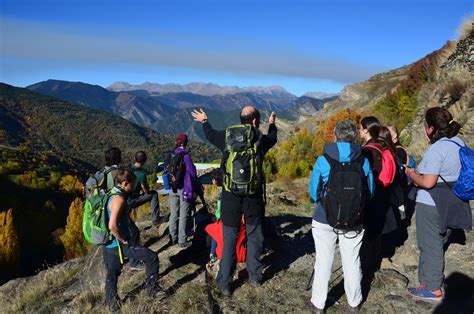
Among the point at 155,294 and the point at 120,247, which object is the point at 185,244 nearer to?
the point at 155,294

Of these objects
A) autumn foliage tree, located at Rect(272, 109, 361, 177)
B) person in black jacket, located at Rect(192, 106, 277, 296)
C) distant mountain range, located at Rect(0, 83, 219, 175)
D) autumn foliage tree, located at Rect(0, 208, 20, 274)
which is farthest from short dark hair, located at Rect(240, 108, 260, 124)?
distant mountain range, located at Rect(0, 83, 219, 175)

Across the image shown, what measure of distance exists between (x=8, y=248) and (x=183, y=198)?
40.6 m

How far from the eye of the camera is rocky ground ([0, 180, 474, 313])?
429cm

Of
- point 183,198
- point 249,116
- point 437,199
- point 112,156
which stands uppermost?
point 249,116

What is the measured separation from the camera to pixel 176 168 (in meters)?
5.96

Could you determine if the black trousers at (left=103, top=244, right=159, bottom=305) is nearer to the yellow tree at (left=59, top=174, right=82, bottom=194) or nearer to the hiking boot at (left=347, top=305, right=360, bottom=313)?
the hiking boot at (left=347, top=305, right=360, bottom=313)

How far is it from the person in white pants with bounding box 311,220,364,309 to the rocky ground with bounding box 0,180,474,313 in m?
0.44

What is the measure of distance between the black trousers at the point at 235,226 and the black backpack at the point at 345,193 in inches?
41.9

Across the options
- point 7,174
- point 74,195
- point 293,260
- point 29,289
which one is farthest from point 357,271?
point 7,174

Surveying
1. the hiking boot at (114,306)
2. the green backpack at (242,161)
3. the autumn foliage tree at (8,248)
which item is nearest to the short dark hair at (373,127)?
the green backpack at (242,161)

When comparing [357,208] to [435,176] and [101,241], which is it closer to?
[435,176]

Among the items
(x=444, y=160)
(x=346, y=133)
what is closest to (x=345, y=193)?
(x=346, y=133)

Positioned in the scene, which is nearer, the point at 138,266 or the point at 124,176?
the point at 124,176

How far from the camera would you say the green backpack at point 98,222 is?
162 inches
